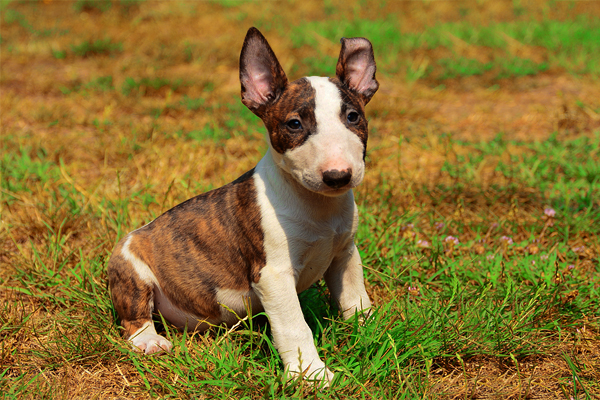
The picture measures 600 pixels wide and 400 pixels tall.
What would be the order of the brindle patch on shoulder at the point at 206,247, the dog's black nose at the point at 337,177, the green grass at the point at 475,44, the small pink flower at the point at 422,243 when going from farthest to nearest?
the green grass at the point at 475,44, the small pink flower at the point at 422,243, the brindle patch on shoulder at the point at 206,247, the dog's black nose at the point at 337,177

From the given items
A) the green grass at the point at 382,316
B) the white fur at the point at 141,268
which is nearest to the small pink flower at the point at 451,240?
the green grass at the point at 382,316

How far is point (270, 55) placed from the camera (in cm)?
294

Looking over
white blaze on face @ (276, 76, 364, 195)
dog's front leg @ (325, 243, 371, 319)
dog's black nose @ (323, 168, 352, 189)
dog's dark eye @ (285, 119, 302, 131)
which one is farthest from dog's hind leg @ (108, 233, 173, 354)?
dog's black nose @ (323, 168, 352, 189)

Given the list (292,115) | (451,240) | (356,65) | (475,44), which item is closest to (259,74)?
(292,115)

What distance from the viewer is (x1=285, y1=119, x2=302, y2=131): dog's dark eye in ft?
9.16

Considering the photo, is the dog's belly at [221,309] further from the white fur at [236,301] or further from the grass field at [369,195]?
the grass field at [369,195]

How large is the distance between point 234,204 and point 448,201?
2.39 metres

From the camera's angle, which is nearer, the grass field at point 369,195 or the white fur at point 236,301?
the grass field at point 369,195

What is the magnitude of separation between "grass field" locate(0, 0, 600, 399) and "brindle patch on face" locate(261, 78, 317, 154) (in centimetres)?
101

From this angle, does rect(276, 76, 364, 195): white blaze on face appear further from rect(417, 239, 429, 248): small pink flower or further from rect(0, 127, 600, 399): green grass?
rect(417, 239, 429, 248): small pink flower

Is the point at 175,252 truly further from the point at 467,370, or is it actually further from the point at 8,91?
the point at 8,91

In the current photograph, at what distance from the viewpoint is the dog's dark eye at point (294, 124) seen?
2791 mm

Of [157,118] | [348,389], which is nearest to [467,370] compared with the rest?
[348,389]

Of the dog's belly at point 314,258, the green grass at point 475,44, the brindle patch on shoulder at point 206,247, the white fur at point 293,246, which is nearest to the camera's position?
the white fur at point 293,246
